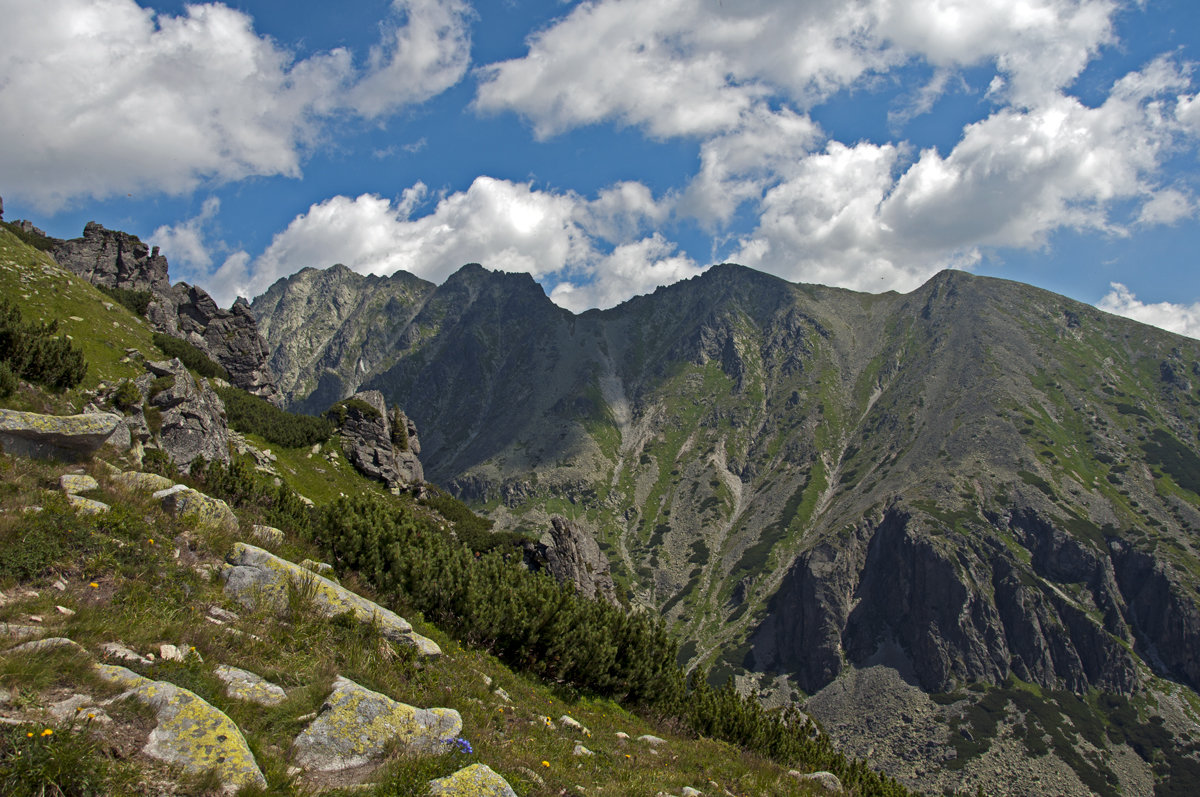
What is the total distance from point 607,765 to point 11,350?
27.4 m

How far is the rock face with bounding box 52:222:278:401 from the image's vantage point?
91625 millimetres

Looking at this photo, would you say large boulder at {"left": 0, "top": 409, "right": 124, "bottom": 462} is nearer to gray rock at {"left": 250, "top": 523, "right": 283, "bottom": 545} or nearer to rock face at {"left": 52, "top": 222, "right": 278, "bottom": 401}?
gray rock at {"left": 250, "top": 523, "right": 283, "bottom": 545}

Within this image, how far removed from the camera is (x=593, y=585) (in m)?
77.7

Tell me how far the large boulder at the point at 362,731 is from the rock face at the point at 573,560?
54.6m

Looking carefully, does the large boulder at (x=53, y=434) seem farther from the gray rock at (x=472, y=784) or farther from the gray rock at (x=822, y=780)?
the gray rock at (x=822, y=780)

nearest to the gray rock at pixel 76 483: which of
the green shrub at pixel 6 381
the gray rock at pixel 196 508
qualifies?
the gray rock at pixel 196 508

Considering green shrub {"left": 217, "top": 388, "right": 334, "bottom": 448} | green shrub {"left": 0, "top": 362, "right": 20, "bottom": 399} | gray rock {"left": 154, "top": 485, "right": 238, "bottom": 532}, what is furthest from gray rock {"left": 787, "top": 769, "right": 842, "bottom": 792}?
green shrub {"left": 217, "top": 388, "right": 334, "bottom": 448}

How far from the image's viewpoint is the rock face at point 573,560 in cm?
6975

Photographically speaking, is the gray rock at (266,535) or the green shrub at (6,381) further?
the green shrub at (6,381)

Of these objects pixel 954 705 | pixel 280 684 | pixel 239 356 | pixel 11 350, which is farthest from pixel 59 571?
pixel 954 705

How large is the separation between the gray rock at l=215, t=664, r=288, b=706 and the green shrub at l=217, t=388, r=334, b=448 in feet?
176

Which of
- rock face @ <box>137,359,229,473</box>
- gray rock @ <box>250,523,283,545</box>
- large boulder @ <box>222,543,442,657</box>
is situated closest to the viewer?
large boulder @ <box>222,543,442,657</box>

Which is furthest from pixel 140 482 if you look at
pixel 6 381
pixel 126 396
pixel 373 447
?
pixel 373 447

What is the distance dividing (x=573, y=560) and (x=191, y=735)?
226 ft
